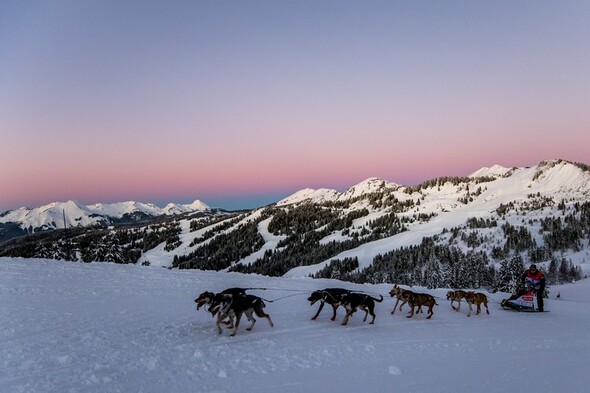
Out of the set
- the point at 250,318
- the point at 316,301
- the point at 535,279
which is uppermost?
the point at 535,279

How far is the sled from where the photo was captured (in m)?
15.6

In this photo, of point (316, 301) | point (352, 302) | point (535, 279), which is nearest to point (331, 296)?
point (352, 302)

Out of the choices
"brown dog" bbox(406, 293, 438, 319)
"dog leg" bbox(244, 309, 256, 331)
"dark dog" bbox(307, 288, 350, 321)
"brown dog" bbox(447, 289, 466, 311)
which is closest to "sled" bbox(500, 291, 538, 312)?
"brown dog" bbox(447, 289, 466, 311)

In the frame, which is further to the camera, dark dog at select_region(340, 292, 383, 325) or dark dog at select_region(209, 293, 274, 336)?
dark dog at select_region(340, 292, 383, 325)

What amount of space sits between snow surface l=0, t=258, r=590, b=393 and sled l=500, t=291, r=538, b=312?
890mm

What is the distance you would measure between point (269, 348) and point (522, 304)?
471 inches

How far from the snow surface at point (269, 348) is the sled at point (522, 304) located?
2.92 ft

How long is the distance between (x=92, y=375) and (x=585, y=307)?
19.4m

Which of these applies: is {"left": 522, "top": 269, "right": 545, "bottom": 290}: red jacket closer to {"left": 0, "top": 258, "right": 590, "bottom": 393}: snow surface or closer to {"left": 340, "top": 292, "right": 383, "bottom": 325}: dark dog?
{"left": 0, "top": 258, "right": 590, "bottom": 393}: snow surface

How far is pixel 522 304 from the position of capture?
15664 millimetres

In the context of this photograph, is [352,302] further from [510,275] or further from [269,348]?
[510,275]

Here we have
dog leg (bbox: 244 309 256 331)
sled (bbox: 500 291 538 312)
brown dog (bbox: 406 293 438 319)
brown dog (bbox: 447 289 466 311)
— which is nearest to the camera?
dog leg (bbox: 244 309 256 331)

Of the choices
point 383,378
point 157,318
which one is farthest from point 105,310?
point 383,378

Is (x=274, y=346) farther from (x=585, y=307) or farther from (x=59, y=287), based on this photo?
(x=585, y=307)
